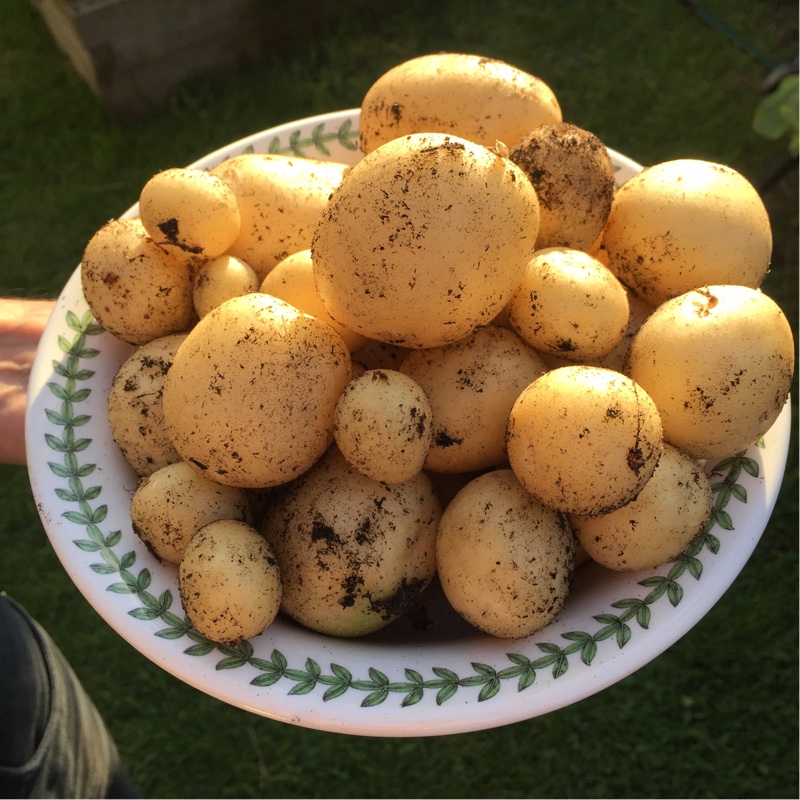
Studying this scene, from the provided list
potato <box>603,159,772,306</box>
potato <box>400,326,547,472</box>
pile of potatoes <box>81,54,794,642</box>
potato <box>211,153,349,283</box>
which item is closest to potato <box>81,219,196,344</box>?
pile of potatoes <box>81,54,794,642</box>

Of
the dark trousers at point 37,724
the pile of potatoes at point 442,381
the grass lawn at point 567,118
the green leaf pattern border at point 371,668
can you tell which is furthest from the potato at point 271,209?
the grass lawn at point 567,118

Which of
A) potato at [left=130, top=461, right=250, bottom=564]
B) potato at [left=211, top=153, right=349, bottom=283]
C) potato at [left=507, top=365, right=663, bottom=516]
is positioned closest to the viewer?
potato at [left=507, top=365, right=663, bottom=516]

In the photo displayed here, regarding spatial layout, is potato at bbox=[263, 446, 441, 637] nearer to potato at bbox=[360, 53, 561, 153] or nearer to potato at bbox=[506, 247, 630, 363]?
potato at bbox=[506, 247, 630, 363]

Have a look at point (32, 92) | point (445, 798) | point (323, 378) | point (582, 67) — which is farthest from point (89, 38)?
Answer: point (445, 798)

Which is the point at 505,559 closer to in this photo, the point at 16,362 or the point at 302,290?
the point at 302,290

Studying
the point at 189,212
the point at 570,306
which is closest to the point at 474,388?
the point at 570,306

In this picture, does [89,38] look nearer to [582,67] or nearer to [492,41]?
[492,41]
